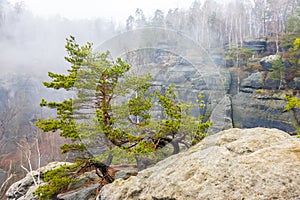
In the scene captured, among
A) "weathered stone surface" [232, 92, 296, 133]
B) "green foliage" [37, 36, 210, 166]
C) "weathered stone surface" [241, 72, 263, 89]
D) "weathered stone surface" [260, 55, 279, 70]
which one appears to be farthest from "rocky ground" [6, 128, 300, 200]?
"weathered stone surface" [260, 55, 279, 70]

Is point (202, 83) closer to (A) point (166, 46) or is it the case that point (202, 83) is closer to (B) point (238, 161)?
(A) point (166, 46)

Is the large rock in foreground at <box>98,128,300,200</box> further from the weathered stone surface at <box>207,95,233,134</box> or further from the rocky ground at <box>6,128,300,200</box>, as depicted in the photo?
the weathered stone surface at <box>207,95,233,134</box>

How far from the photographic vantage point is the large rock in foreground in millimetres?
1671

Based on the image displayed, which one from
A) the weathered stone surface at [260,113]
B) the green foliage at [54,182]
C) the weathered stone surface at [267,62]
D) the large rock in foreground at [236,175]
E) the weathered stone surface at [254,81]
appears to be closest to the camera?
the large rock in foreground at [236,175]

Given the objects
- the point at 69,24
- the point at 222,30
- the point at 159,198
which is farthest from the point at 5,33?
the point at 159,198

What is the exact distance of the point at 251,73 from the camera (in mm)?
18031

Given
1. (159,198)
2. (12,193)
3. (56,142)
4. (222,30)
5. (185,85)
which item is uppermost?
(222,30)

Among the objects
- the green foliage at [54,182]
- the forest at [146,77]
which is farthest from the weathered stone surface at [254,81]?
the green foliage at [54,182]

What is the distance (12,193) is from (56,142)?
43.2 ft

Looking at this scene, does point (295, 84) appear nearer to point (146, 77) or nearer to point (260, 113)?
point (260, 113)

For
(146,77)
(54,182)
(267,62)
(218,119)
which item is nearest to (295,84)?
(267,62)

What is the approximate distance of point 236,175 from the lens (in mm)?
1908

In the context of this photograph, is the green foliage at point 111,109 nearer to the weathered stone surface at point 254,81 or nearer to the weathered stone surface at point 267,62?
the weathered stone surface at point 254,81

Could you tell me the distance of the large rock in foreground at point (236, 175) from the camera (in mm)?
1671
